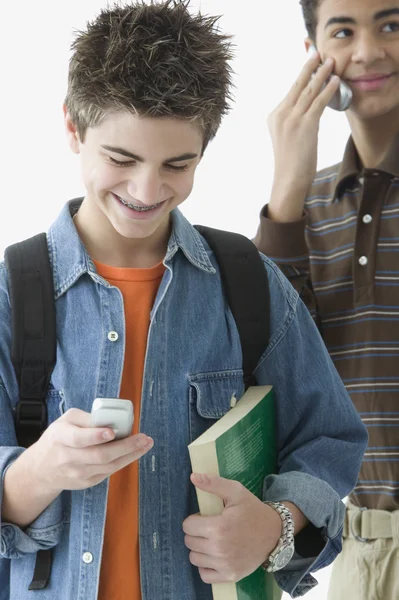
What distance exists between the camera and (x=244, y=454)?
1296 mm

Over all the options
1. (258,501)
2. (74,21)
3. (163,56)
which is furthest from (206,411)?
(74,21)

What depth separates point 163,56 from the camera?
4.15 ft

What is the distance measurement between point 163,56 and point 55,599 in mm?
739

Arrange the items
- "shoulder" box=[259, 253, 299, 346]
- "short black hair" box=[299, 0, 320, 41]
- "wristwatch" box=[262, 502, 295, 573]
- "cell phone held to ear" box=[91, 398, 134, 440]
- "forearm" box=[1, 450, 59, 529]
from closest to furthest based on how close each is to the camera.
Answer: "cell phone held to ear" box=[91, 398, 134, 440]
"forearm" box=[1, 450, 59, 529]
"wristwatch" box=[262, 502, 295, 573]
"shoulder" box=[259, 253, 299, 346]
"short black hair" box=[299, 0, 320, 41]

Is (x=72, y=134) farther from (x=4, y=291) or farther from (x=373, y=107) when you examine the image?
(x=373, y=107)

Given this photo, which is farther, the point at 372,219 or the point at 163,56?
the point at 372,219

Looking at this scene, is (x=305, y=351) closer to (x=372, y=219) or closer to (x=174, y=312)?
(x=174, y=312)

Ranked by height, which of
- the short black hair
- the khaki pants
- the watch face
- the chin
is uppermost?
the short black hair

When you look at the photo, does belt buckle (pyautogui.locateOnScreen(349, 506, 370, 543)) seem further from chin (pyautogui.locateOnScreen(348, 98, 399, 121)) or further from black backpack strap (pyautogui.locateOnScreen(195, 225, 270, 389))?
chin (pyautogui.locateOnScreen(348, 98, 399, 121))

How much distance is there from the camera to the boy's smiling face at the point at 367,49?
167cm

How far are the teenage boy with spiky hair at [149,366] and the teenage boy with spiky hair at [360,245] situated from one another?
0.86ft

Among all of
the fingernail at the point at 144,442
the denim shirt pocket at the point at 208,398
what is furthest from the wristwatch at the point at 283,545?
the fingernail at the point at 144,442

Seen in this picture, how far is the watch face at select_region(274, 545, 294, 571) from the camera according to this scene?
4.25ft

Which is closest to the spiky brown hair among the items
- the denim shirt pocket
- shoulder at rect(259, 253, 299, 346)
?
shoulder at rect(259, 253, 299, 346)
